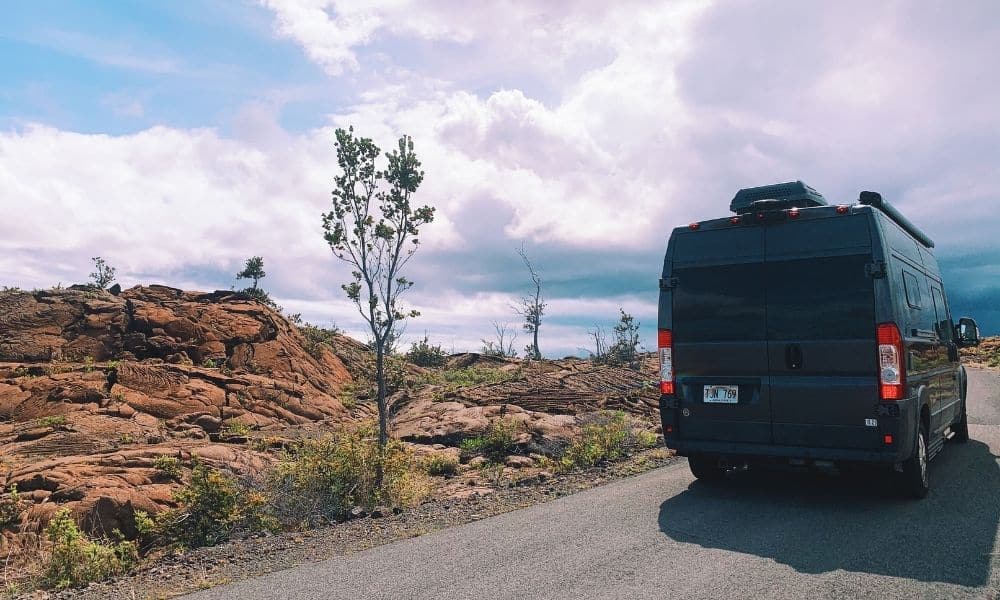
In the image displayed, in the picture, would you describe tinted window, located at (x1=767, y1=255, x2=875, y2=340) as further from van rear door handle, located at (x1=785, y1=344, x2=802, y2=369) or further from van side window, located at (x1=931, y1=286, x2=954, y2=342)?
van side window, located at (x1=931, y1=286, x2=954, y2=342)

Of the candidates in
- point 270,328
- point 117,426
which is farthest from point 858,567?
point 270,328

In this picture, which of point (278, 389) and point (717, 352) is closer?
point (717, 352)

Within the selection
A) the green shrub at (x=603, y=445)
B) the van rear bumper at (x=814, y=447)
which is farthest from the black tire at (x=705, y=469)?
the green shrub at (x=603, y=445)

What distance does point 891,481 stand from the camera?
7.15 meters

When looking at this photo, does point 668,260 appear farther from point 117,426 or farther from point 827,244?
point 117,426

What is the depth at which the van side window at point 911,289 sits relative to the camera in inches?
287

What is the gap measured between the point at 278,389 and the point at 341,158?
13073 mm

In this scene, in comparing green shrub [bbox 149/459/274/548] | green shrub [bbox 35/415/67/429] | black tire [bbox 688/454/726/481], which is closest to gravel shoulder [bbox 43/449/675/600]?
green shrub [bbox 149/459/274/548]

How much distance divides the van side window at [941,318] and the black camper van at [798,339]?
3.24 ft

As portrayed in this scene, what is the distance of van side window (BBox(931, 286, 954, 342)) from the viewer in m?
8.90

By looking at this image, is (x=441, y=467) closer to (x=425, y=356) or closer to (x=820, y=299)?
(x=820, y=299)

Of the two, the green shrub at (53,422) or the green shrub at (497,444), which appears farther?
the green shrub at (53,422)

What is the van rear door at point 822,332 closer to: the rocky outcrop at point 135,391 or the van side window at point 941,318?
the van side window at point 941,318

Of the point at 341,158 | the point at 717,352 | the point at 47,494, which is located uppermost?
the point at 341,158
